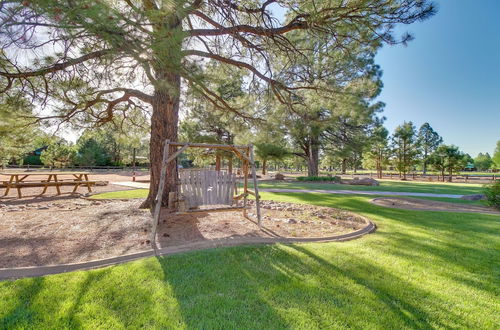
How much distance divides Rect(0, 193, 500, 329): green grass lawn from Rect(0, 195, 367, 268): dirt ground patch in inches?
29.5

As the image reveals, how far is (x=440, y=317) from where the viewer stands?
6.04ft

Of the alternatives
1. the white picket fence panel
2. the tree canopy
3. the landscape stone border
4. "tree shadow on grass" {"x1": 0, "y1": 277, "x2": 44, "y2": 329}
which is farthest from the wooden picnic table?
"tree shadow on grass" {"x1": 0, "y1": 277, "x2": 44, "y2": 329}

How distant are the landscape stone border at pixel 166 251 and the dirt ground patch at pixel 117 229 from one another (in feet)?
0.71

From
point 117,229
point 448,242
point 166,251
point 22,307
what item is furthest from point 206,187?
point 448,242

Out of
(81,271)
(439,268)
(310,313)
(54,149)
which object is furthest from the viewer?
(54,149)

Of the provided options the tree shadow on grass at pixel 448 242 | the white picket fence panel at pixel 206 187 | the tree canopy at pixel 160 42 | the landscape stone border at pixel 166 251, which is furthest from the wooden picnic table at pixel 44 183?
the tree shadow on grass at pixel 448 242

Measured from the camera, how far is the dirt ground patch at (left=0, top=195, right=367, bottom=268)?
3107mm

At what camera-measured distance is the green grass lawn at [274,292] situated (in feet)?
5.76

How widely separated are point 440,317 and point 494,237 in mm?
3436

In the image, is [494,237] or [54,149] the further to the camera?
[54,149]

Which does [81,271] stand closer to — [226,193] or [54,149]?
[226,193]

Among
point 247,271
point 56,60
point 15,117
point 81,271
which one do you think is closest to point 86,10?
point 56,60

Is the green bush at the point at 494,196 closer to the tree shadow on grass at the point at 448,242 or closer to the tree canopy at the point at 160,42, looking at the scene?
the tree shadow on grass at the point at 448,242

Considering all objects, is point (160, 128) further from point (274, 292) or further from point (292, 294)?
point (292, 294)
